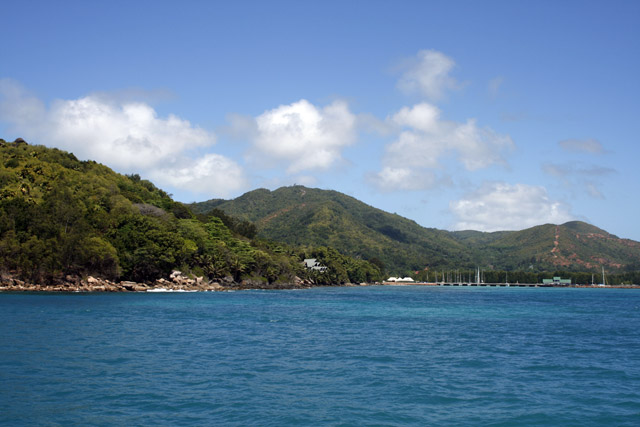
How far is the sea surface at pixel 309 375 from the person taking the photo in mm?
16078

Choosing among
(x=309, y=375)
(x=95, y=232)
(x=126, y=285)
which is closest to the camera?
(x=309, y=375)

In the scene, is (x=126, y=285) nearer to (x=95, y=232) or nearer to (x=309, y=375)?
(x=95, y=232)

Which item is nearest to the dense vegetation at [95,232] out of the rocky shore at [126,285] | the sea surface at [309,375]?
the rocky shore at [126,285]

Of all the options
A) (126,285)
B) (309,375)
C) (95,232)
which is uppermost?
(95,232)

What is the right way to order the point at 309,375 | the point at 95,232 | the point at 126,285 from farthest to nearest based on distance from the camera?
1. the point at 95,232
2. the point at 126,285
3. the point at 309,375

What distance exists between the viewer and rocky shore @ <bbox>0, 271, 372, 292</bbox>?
3159 inches

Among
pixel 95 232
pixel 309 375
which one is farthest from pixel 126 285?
pixel 309 375

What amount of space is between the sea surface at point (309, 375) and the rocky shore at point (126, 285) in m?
47.2

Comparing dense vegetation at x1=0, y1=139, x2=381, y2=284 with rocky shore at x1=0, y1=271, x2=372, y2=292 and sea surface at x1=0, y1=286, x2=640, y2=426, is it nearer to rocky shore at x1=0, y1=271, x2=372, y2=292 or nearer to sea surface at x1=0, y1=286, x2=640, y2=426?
rocky shore at x1=0, y1=271, x2=372, y2=292

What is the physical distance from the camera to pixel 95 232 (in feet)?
313

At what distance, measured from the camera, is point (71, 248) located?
84438 mm

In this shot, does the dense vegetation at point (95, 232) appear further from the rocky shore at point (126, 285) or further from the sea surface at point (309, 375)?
the sea surface at point (309, 375)

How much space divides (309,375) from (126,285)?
80062mm

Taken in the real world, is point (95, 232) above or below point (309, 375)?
above
